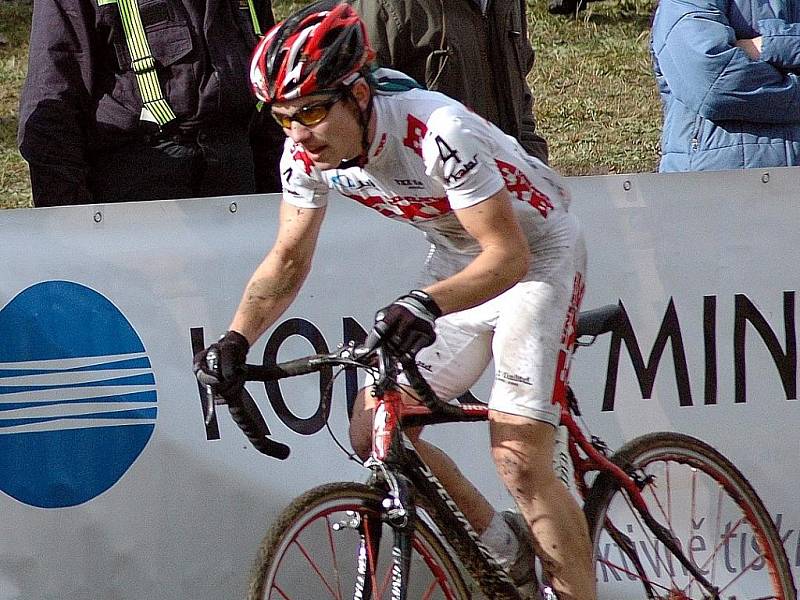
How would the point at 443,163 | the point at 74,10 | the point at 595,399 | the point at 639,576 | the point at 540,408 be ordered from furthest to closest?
the point at 595,399
the point at 74,10
the point at 639,576
the point at 540,408
the point at 443,163

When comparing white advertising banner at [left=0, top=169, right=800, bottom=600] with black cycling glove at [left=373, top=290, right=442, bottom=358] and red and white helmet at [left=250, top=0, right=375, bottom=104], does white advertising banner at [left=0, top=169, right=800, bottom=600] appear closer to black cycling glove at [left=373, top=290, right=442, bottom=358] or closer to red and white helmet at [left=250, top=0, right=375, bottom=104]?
red and white helmet at [left=250, top=0, right=375, bottom=104]

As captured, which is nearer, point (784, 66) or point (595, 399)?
point (595, 399)

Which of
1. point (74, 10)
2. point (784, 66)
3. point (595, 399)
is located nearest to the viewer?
point (74, 10)

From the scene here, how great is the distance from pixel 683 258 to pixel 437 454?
4.91ft

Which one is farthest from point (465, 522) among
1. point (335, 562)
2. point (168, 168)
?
point (168, 168)

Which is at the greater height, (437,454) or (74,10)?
(74,10)

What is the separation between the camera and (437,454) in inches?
145

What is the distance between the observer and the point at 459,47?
467 centimetres

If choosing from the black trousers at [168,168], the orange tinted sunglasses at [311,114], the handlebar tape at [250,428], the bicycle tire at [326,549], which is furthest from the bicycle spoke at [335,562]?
the black trousers at [168,168]

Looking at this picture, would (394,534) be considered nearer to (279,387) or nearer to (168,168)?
(279,387)

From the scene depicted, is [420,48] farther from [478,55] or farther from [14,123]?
[14,123]

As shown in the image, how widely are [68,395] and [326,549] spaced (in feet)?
3.87

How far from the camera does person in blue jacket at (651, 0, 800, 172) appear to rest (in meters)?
4.85

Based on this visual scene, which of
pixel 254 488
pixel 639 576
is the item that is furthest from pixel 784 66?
pixel 254 488
